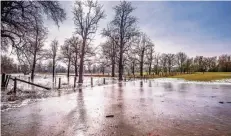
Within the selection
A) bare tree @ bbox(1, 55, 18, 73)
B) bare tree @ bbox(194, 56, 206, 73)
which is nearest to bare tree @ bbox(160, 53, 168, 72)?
bare tree @ bbox(194, 56, 206, 73)

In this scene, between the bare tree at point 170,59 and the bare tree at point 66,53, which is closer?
the bare tree at point 66,53

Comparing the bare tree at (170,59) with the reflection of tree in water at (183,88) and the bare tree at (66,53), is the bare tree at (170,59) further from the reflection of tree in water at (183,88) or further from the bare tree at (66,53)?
the reflection of tree in water at (183,88)

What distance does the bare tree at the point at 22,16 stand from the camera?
417 inches

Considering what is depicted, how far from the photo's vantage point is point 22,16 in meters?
10.9

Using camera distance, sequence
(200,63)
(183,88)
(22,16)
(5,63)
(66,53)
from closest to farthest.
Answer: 1. (22,16)
2. (5,63)
3. (183,88)
4. (66,53)
5. (200,63)

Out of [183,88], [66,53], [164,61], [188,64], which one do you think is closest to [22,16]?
[183,88]

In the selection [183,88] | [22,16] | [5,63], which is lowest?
[183,88]

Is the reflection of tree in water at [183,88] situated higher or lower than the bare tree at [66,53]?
lower

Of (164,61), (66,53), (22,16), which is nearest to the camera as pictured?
(22,16)

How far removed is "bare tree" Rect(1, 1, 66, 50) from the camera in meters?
10.6

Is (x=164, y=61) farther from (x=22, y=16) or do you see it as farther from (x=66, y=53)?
(x=22, y=16)

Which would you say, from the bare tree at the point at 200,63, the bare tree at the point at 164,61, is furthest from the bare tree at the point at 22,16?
the bare tree at the point at 200,63

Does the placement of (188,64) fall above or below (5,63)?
above

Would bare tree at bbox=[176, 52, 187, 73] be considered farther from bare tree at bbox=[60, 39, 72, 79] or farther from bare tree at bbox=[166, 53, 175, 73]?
bare tree at bbox=[60, 39, 72, 79]
